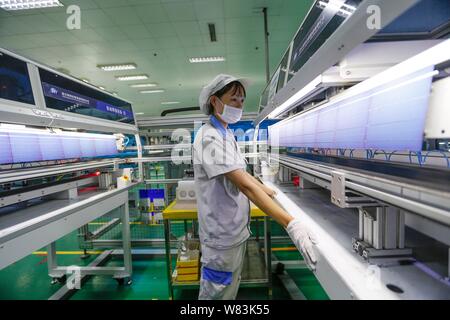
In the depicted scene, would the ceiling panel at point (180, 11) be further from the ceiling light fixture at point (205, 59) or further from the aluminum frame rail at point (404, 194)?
the aluminum frame rail at point (404, 194)

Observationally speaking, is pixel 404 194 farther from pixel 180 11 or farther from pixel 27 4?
pixel 27 4

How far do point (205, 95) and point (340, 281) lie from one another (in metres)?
1.33

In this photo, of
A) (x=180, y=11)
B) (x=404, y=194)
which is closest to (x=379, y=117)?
(x=404, y=194)

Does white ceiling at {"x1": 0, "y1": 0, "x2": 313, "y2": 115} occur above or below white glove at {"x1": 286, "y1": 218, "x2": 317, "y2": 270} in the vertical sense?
above

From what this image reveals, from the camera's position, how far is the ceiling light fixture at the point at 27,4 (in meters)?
3.43

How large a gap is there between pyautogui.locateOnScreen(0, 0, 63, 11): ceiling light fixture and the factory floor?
4055 mm

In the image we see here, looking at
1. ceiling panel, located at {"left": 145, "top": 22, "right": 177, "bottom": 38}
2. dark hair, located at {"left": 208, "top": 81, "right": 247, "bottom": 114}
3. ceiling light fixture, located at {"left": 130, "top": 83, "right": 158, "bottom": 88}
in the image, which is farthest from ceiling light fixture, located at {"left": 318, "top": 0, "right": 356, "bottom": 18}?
ceiling light fixture, located at {"left": 130, "top": 83, "right": 158, "bottom": 88}

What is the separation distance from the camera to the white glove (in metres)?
0.94

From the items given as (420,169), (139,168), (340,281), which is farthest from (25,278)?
(420,169)

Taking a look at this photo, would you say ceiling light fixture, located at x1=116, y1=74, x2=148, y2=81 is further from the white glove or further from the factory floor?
the white glove

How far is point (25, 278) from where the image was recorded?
112 inches

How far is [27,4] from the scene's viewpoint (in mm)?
3496

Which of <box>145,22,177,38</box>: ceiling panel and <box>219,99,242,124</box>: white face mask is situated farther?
<box>145,22,177,38</box>: ceiling panel

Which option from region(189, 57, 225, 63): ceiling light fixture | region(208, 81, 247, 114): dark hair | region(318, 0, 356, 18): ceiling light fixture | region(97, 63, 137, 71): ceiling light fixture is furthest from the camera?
region(97, 63, 137, 71): ceiling light fixture
